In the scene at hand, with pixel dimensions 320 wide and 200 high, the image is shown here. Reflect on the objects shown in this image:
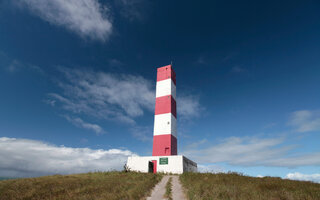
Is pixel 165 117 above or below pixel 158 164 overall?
above

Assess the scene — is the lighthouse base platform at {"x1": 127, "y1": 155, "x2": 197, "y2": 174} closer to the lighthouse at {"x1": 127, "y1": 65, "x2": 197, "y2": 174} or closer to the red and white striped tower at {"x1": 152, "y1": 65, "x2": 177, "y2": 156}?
the lighthouse at {"x1": 127, "y1": 65, "x2": 197, "y2": 174}

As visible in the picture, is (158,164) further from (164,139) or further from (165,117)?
(165,117)

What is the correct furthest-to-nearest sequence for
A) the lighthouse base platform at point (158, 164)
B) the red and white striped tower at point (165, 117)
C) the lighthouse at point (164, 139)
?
the red and white striped tower at point (165, 117), the lighthouse at point (164, 139), the lighthouse base platform at point (158, 164)

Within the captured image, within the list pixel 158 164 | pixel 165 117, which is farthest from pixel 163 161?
pixel 165 117

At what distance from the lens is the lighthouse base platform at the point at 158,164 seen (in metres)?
24.7

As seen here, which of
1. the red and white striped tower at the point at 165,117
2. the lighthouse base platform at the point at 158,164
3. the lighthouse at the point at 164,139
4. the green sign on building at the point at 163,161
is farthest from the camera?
the red and white striped tower at the point at 165,117

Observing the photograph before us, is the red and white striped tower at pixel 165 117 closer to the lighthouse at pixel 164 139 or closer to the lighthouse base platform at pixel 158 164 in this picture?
the lighthouse at pixel 164 139

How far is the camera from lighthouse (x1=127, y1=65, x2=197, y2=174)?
83.2ft

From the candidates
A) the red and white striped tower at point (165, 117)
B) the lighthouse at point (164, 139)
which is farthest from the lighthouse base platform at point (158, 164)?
the red and white striped tower at point (165, 117)

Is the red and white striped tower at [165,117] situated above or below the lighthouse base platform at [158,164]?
above

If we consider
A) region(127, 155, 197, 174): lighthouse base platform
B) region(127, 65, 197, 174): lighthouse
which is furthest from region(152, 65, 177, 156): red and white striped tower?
region(127, 155, 197, 174): lighthouse base platform

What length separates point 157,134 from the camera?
2903 centimetres

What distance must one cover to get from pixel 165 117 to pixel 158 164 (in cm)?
776

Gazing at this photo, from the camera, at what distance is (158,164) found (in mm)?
25969
